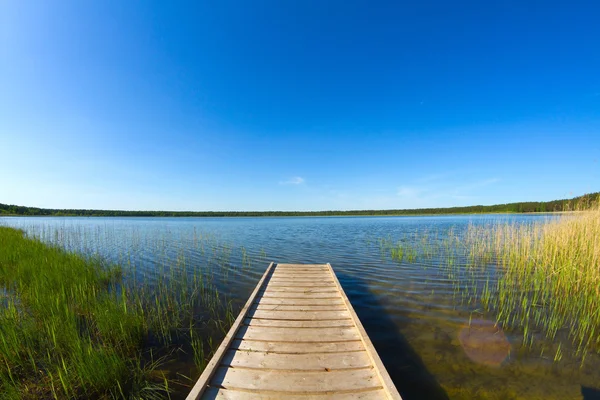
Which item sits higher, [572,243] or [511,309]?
[572,243]

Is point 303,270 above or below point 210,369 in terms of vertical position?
below

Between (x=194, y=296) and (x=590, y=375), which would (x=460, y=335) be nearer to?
(x=590, y=375)

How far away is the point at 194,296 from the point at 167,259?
5651mm

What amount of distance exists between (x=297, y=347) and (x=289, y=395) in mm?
960

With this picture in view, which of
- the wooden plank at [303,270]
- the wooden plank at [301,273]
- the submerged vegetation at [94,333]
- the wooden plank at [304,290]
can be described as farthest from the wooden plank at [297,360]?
the wooden plank at [303,270]

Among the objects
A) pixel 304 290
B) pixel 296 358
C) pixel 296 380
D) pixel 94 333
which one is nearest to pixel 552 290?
pixel 304 290

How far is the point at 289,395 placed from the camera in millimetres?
2695

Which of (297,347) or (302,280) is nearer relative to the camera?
(297,347)

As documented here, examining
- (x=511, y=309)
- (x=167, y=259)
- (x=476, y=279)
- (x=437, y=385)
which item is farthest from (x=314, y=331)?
(x=167, y=259)

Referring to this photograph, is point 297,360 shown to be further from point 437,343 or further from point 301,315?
point 437,343

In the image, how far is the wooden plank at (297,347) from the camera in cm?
356

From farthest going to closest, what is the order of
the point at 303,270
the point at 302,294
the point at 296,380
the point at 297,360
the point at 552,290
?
the point at 303,270
the point at 552,290
the point at 302,294
the point at 297,360
the point at 296,380

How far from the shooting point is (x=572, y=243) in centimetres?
773

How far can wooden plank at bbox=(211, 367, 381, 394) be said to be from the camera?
2814 millimetres
